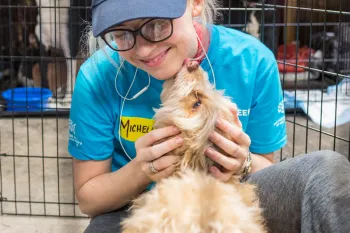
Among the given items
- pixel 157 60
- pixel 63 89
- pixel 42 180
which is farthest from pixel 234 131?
pixel 63 89

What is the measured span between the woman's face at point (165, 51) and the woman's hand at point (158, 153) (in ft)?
0.58

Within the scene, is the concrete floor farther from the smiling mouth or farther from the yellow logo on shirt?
the smiling mouth

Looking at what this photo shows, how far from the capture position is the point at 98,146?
4.95 feet

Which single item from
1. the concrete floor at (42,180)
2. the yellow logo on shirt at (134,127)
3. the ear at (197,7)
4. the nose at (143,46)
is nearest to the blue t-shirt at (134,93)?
the yellow logo on shirt at (134,127)

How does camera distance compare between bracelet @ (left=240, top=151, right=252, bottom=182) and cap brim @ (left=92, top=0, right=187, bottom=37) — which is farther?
bracelet @ (left=240, top=151, right=252, bottom=182)

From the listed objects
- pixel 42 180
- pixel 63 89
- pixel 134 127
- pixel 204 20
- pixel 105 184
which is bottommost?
pixel 42 180

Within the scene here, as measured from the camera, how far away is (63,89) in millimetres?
4488

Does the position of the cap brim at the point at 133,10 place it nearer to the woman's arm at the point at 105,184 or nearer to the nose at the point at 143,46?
the nose at the point at 143,46

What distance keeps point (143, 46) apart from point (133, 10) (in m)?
0.11

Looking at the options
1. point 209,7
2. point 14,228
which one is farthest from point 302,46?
point 209,7

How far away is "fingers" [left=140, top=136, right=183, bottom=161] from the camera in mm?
1158

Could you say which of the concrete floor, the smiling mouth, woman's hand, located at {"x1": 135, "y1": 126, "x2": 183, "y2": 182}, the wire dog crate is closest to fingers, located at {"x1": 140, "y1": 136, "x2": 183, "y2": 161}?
woman's hand, located at {"x1": 135, "y1": 126, "x2": 183, "y2": 182}

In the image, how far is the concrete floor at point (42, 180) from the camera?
2770 millimetres

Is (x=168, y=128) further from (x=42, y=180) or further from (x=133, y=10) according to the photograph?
(x=42, y=180)
